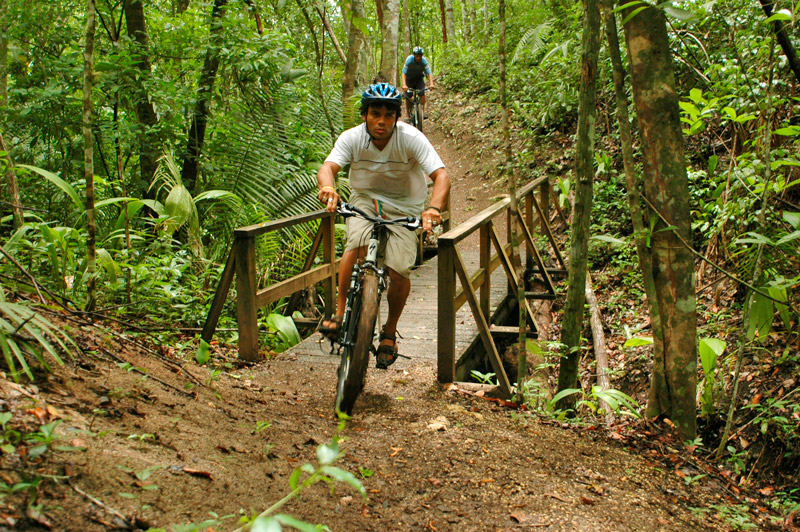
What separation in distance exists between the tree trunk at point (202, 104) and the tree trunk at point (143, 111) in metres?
0.43

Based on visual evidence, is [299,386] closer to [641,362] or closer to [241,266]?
[241,266]

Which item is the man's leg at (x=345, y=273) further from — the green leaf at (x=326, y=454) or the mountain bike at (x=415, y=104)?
the mountain bike at (x=415, y=104)

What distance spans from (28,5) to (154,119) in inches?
72.9

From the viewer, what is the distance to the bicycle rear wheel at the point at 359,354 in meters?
3.64

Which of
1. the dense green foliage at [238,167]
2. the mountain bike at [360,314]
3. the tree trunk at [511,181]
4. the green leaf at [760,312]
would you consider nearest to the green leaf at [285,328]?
the dense green foliage at [238,167]

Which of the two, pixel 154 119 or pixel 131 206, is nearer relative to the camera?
pixel 131 206

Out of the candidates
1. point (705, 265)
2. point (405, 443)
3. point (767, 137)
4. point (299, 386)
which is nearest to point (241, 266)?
point (299, 386)

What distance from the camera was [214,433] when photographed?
2.77 metres

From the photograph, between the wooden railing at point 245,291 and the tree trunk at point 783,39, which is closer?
the tree trunk at point 783,39

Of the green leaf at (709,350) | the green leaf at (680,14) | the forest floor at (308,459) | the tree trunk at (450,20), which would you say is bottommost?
the forest floor at (308,459)

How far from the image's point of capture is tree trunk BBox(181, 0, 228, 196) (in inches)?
283

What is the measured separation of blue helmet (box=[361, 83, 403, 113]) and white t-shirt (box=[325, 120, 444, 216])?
0.69ft

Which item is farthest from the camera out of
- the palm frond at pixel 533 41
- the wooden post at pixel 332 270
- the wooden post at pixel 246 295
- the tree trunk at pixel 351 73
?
the palm frond at pixel 533 41

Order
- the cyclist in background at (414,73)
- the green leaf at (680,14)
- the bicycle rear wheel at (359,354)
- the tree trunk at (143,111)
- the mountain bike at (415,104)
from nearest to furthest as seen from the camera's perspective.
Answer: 1. the green leaf at (680,14)
2. the bicycle rear wheel at (359,354)
3. the tree trunk at (143,111)
4. the mountain bike at (415,104)
5. the cyclist in background at (414,73)
